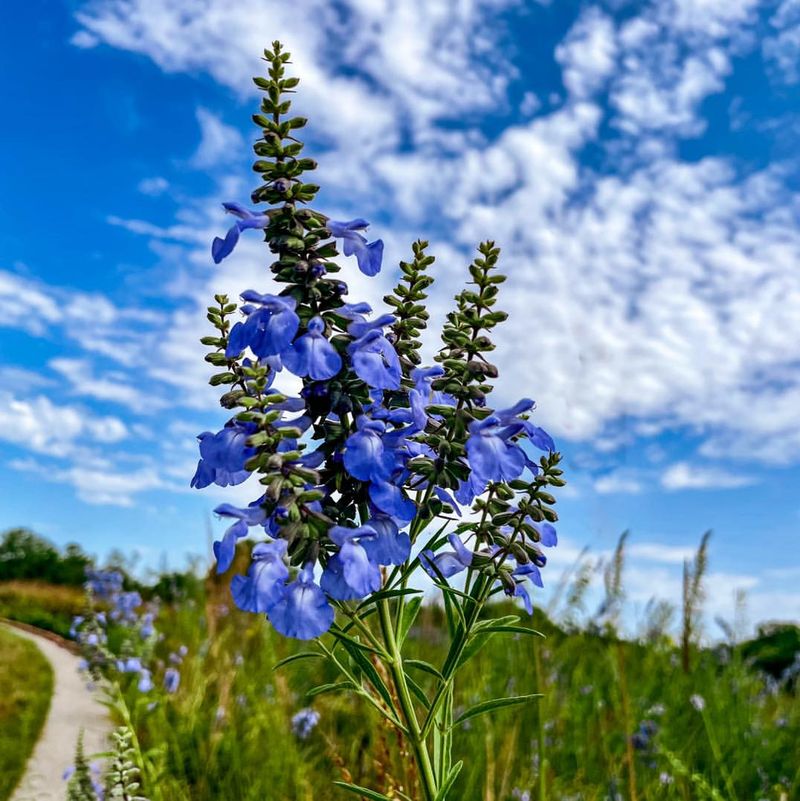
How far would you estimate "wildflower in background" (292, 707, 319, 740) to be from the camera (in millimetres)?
6215

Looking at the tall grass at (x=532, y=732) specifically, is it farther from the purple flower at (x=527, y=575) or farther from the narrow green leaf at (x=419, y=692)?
the purple flower at (x=527, y=575)

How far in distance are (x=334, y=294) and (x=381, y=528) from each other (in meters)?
0.66

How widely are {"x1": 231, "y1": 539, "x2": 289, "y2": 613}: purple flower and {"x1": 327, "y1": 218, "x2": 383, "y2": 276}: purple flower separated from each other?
847mm

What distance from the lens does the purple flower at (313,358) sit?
208cm

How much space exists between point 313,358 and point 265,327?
183mm

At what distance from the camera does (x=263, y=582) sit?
2.03 m

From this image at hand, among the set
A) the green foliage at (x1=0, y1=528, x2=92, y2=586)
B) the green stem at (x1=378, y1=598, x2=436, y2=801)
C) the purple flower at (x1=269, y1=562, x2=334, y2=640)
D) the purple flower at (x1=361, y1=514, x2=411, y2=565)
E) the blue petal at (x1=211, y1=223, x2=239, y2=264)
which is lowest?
the green stem at (x1=378, y1=598, x2=436, y2=801)

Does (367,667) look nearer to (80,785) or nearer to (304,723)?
(80,785)

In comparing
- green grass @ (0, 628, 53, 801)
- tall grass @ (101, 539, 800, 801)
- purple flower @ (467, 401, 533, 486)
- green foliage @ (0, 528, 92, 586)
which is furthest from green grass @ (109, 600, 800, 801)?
green foliage @ (0, 528, 92, 586)

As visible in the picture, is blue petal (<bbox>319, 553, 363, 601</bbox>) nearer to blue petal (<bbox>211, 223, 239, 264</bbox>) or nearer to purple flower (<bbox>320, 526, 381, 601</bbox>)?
purple flower (<bbox>320, 526, 381, 601</bbox>)

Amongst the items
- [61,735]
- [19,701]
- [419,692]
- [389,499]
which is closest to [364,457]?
[389,499]

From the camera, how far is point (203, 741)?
6.59m

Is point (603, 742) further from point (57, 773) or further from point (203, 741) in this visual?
point (57, 773)

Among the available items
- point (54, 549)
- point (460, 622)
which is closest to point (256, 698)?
point (460, 622)
